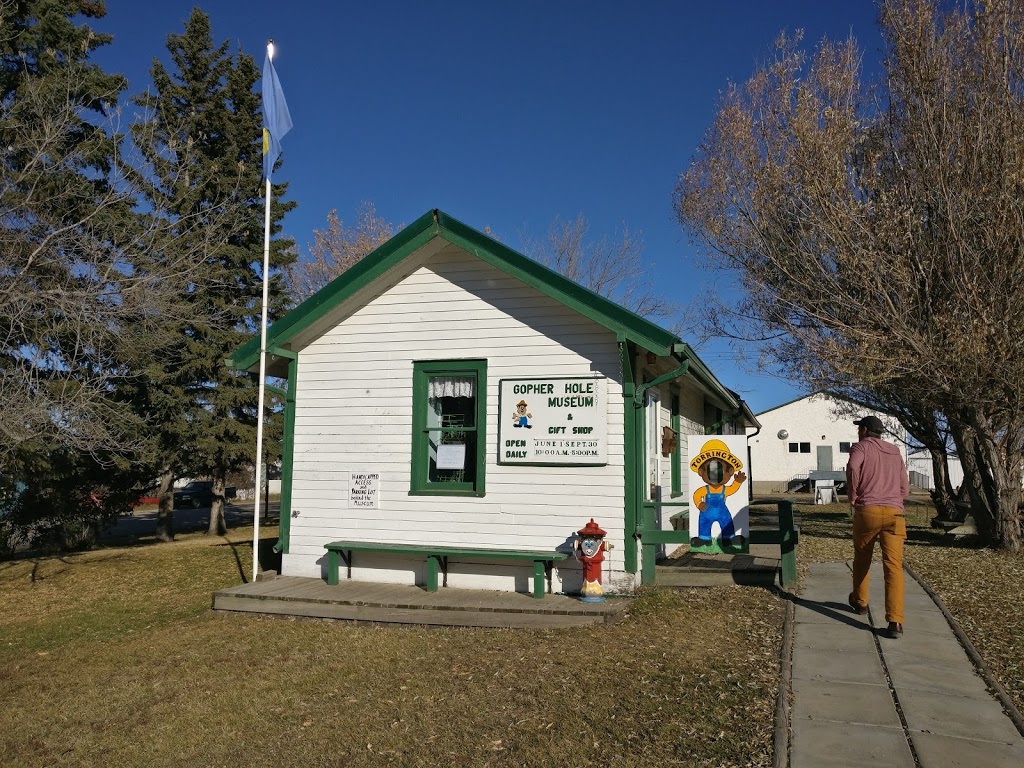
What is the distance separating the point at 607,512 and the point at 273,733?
4455 mm

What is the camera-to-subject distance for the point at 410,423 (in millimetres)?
9500

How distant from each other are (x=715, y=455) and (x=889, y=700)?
3.70 m

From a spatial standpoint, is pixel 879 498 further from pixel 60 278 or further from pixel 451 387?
pixel 60 278

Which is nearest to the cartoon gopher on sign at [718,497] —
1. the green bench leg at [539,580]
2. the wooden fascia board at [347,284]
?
the green bench leg at [539,580]

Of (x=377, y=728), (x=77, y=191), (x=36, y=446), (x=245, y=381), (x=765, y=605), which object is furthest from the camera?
(x=245, y=381)

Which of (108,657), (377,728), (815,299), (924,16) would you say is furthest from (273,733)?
(924,16)

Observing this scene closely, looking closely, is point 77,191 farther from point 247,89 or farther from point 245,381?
point 247,89

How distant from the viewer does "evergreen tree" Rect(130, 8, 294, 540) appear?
63.3 feet

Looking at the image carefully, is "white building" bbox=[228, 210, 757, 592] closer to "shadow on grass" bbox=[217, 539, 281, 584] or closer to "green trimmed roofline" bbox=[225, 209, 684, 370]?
"green trimmed roofline" bbox=[225, 209, 684, 370]

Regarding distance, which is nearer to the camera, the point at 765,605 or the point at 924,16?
the point at 765,605

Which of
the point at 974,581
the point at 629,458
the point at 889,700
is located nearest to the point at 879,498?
the point at 889,700

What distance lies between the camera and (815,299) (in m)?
13.5

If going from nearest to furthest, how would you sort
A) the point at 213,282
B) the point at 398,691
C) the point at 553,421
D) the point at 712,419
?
the point at 398,691
the point at 553,421
the point at 712,419
the point at 213,282

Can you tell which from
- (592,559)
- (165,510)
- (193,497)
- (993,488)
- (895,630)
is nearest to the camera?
(895,630)
